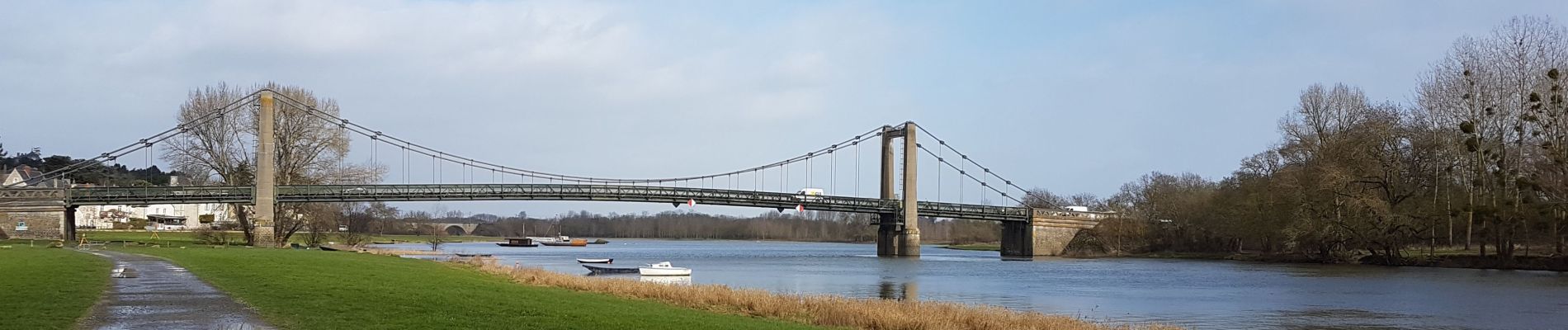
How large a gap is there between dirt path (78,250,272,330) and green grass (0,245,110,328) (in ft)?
0.87

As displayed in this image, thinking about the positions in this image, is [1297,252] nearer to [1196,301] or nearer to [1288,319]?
[1196,301]

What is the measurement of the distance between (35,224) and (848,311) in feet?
184

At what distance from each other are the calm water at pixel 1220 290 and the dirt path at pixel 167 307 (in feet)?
61.2

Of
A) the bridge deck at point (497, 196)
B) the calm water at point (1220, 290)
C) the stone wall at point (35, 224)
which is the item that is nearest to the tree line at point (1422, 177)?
the calm water at point (1220, 290)

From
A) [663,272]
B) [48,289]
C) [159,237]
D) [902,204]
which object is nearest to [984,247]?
[902,204]

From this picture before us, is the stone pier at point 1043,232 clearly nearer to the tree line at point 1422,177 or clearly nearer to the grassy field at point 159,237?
the tree line at point 1422,177

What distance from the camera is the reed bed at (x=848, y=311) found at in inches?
779

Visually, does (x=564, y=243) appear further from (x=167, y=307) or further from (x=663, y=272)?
(x=167, y=307)

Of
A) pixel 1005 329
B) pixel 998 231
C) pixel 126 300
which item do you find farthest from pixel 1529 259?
pixel 998 231

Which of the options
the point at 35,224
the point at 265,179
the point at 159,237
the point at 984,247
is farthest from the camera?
the point at 984,247

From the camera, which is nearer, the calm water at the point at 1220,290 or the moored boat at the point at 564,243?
the calm water at the point at 1220,290

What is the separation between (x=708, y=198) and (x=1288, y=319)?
Result: 188 ft

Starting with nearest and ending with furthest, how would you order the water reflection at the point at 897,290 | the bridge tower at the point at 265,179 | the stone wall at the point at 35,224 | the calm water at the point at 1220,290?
the calm water at the point at 1220,290, the water reflection at the point at 897,290, the bridge tower at the point at 265,179, the stone wall at the point at 35,224

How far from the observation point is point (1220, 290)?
1710 inches
